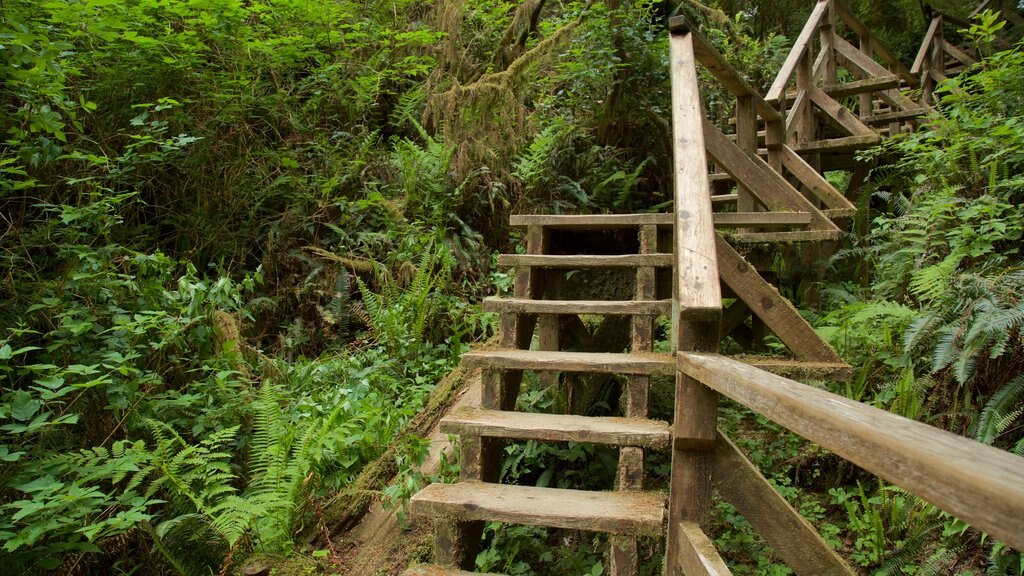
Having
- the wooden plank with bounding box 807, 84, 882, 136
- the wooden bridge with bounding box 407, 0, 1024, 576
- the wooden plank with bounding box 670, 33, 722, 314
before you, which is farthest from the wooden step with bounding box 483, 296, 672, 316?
the wooden plank with bounding box 807, 84, 882, 136

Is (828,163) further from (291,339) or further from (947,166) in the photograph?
(291,339)

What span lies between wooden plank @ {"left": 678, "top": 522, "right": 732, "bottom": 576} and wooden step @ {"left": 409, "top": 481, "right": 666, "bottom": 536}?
0.25 m

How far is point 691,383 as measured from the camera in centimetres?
185

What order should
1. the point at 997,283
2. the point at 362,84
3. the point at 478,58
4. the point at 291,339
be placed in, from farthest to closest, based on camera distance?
the point at 478,58
the point at 362,84
the point at 291,339
the point at 997,283

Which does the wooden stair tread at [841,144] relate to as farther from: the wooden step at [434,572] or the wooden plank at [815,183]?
the wooden step at [434,572]

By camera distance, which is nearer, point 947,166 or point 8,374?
point 8,374

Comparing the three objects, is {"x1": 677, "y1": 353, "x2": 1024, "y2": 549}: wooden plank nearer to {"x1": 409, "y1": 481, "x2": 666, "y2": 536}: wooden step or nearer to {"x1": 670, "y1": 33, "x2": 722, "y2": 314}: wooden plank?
{"x1": 670, "y1": 33, "x2": 722, "y2": 314}: wooden plank

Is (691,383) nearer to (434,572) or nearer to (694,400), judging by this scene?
(694,400)

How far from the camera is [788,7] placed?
12.0 meters

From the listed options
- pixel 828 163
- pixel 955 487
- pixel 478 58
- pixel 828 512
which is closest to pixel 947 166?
pixel 828 163

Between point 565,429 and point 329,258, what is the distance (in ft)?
12.0

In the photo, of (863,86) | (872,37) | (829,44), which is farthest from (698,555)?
(872,37)

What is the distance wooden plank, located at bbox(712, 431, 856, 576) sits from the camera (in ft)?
5.93

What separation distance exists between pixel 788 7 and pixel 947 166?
9857mm
